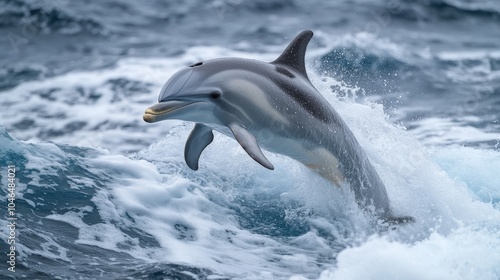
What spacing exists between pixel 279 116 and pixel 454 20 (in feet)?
59.9

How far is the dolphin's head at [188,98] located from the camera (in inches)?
282

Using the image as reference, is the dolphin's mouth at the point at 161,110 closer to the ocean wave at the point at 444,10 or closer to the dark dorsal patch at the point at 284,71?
the dark dorsal patch at the point at 284,71

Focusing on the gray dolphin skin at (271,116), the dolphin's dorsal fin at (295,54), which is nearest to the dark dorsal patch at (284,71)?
the gray dolphin skin at (271,116)

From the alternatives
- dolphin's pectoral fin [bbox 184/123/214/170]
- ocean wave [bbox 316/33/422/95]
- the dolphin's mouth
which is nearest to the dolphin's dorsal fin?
dolphin's pectoral fin [bbox 184/123/214/170]

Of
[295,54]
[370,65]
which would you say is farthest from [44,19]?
[295,54]

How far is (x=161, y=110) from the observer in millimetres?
7137

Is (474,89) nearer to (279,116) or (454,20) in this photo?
(454,20)

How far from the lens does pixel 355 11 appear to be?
1051 inches

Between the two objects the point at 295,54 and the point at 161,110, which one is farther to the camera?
the point at 295,54

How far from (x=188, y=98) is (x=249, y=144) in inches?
27.5

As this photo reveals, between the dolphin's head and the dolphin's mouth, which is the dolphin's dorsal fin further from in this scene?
the dolphin's mouth

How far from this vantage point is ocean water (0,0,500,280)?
7191 millimetres

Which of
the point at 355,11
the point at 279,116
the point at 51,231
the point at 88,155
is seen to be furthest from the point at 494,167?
the point at 355,11

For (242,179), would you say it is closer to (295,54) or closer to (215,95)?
(295,54)
